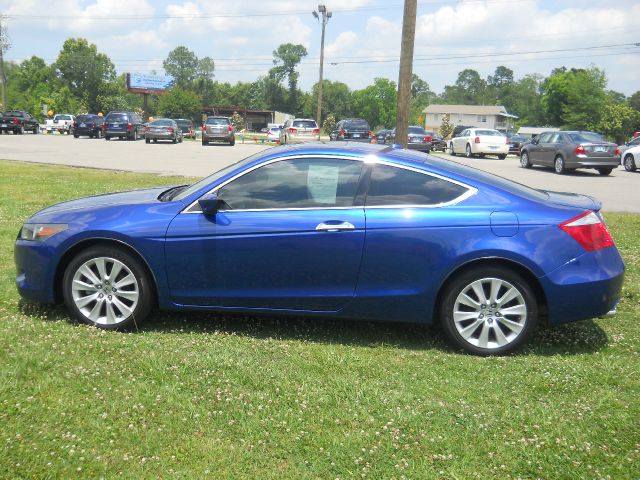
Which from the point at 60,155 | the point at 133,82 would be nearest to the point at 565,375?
the point at 60,155

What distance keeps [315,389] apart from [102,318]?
201 centimetres

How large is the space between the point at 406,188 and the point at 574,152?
1774 centimetres

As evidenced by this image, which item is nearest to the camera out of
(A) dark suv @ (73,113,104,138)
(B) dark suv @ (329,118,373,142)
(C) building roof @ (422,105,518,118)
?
(B) dark suv @ (329,118,373,142)

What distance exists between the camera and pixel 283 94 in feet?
438

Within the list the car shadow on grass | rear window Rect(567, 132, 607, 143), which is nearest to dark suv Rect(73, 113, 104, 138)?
rear window Rect(567, 132, 607, 143)

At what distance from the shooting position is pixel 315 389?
3930 mm

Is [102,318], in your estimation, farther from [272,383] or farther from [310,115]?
[310,115]

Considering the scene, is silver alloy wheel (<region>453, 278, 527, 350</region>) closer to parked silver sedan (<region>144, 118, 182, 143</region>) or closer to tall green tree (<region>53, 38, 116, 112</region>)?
parked silver sedan (<region>144, 118, 182, 143</region>)

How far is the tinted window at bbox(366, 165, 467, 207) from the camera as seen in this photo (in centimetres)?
474

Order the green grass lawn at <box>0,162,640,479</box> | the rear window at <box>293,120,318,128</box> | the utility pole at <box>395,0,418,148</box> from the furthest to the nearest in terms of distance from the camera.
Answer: the rear window at <box>293,120,318,128</box> < the utility pole at <box>395,0,418,148</box> < the green grass lawn at <box>0,162,640,479</box>

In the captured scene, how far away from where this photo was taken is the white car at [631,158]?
2330 cm

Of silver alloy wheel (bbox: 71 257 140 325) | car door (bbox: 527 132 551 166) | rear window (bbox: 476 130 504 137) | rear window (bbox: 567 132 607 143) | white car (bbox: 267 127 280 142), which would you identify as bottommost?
white car (bbox: 267 127 280 142)

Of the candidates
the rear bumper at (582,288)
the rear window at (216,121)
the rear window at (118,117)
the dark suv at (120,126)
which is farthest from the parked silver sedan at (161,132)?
the rear bumper at (582,288)

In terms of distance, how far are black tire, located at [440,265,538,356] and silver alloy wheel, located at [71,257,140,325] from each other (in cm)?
245
